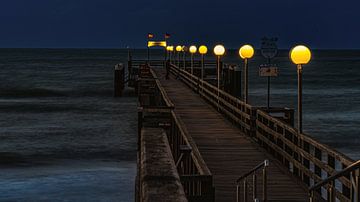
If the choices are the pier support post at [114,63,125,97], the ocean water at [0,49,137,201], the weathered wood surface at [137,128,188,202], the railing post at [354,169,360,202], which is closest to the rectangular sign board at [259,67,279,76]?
the ocean water at [0,49,137,201]

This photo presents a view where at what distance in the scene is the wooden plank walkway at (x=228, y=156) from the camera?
11.5 m

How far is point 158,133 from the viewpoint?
8.20m

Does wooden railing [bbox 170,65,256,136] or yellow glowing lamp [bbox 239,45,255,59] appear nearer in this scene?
wooden railing [bbox 170,65,256,136]

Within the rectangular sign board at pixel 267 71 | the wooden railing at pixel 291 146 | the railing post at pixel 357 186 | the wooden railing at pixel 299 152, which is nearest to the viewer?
the railing post at pixel 357 186

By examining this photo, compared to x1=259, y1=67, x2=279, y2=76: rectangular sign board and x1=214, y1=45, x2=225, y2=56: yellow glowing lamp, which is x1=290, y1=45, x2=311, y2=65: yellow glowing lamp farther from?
x1=214, y1=45, x2=225, y2=56: yellow glowing lamp

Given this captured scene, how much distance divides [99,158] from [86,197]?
24.7ft

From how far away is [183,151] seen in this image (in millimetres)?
10680

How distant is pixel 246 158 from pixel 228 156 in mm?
478

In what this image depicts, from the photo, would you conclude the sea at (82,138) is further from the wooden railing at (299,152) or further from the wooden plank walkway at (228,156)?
the wooden railing at (299,152)

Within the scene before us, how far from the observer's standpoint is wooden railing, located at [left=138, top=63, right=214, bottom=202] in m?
8.70

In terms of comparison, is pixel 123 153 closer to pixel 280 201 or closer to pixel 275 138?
pixel 275 138

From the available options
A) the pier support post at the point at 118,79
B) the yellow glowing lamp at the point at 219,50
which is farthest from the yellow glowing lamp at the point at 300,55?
the pier support post at the point at 118,79

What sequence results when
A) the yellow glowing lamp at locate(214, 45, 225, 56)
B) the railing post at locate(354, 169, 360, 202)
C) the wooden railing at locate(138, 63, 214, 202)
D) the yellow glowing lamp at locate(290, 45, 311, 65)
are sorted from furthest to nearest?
the yellow glowing lamp at locate(214, 45, 225, 56) → the yellow glowing lamp at locate(290, 45, 311, 65) → the wooden railing at locate(138, 63, 214, 202) → the railing post at locate(354, 169, 360, 202)

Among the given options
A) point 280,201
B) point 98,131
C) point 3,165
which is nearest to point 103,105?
point 98,131
